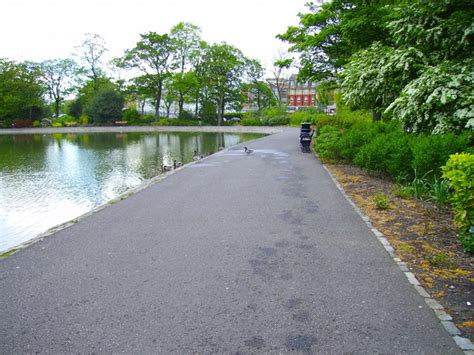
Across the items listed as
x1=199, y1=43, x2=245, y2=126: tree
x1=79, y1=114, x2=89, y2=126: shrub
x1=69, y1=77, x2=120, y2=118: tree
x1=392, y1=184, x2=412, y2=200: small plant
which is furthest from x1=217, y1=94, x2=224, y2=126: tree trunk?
x1=392, y1=184, x2=412, y2=200: small plant

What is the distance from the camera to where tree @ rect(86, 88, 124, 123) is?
5119 centimetres

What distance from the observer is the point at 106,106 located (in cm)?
5103

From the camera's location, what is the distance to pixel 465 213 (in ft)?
14.6

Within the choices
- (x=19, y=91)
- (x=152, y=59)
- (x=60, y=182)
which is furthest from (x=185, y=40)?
(x=60, y=182)

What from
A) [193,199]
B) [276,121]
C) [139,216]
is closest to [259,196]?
[193,199]

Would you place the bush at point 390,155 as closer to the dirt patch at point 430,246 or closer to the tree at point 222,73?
the dirt patch at point 430,246

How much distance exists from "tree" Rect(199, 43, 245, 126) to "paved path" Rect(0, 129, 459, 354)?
44500 millimetres

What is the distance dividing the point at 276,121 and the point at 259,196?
123ft

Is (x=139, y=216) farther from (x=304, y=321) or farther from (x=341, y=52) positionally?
(x=341, y=52)

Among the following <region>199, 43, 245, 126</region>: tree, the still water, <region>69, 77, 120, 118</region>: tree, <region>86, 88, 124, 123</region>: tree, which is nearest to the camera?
the still water

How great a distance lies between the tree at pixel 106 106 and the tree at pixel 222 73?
13.3m

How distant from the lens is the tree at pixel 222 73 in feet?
158

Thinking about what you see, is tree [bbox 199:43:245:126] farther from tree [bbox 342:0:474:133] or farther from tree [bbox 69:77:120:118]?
tree [bbox 342:0:474:133]

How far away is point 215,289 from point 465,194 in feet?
10.6
